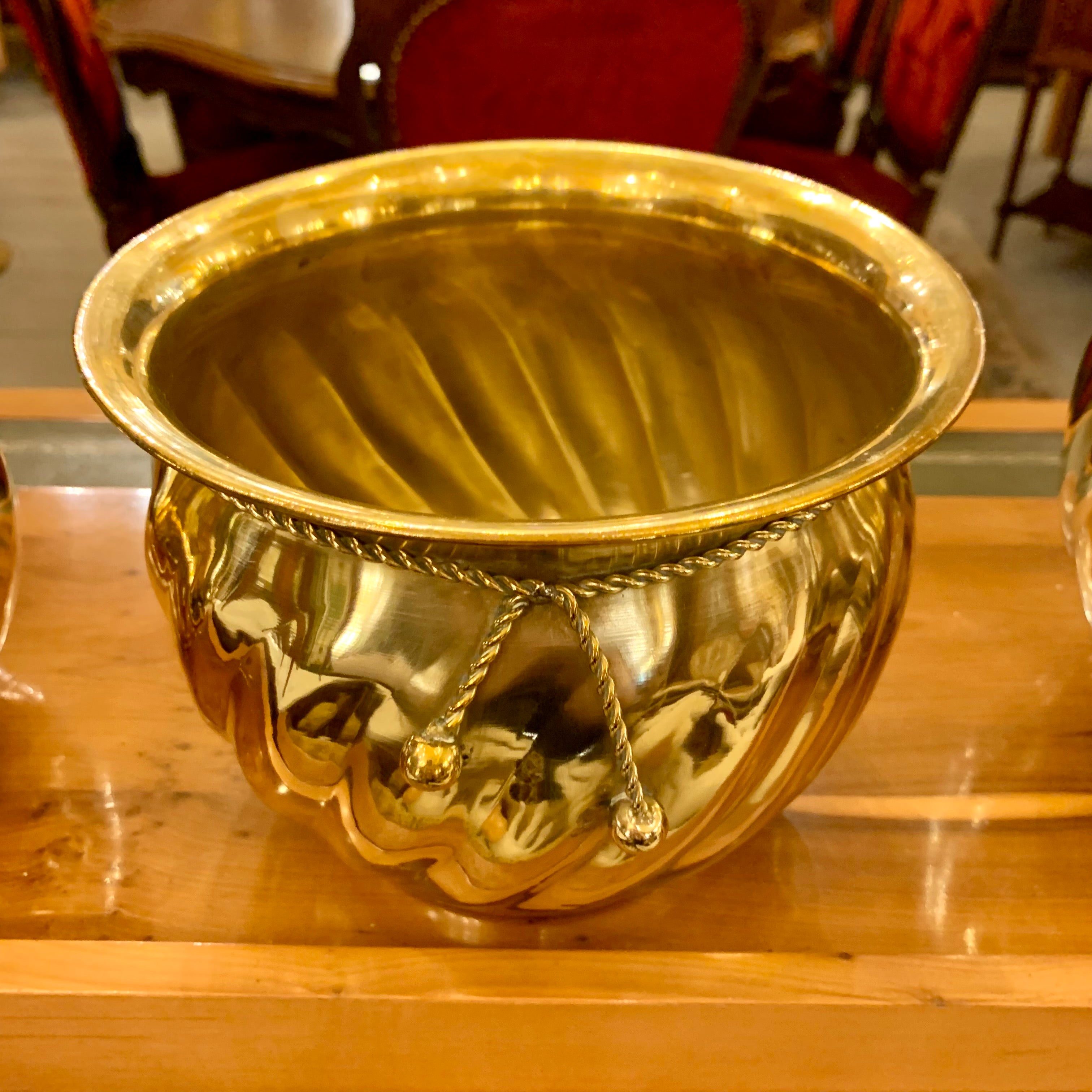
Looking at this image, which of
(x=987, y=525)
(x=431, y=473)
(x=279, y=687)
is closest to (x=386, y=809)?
(x=279, y=687)

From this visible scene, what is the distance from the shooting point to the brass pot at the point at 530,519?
0.31 metres

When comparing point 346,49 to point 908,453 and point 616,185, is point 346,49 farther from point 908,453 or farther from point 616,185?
point 908,453

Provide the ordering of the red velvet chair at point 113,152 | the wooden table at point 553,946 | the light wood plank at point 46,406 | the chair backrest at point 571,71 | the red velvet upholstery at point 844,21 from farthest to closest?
the red velvet upholstery at point 844,21, the red velvet chair at point 113,152, the chair backrest at point 571,71, the light wood plank at point 46,406, the wooden table at point 553,946

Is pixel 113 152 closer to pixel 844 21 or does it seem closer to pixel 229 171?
pixel 229 171

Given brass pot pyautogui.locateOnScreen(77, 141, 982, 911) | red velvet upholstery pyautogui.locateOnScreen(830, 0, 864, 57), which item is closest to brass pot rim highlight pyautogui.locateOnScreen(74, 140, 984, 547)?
brass pot pyautogui.locateOnScreen(77, 141, 982, 911)

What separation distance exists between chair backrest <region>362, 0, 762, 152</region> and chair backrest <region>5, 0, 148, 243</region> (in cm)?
35

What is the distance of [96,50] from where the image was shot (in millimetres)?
1269

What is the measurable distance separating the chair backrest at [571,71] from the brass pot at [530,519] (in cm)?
61

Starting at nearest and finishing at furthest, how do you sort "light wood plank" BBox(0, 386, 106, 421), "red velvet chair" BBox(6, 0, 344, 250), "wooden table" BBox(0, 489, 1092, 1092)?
"wooden table" BBox(0, 489, 1092, 1092) → "light wood plank" BBox(0, 386, 106, 421) → "red velvet chair" BBox(6, 0, 344, 250)

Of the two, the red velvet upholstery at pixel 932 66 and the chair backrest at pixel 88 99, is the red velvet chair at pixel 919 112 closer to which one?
the red velvet upholstery at pixel 932 66

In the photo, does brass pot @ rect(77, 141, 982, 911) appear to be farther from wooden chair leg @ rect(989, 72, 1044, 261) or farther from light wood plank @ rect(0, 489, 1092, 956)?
wooden chair leg @ rect(989, 72, 1044, 261)

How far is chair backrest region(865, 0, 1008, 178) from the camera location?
1.21 m

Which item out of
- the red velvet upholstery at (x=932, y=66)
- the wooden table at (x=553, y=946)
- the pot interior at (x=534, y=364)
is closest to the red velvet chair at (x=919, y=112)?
the red velvet upholstery at (x=932, y=66)

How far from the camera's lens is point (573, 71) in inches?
42.8
